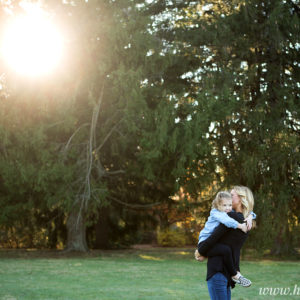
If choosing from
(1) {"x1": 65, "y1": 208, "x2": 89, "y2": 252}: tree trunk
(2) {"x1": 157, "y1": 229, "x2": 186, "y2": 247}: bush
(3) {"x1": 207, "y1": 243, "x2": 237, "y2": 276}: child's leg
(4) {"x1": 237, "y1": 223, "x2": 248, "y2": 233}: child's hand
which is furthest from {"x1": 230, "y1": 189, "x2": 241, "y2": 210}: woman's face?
(2) {"x1": 157, "y1": 229, "x2": 186, "y2": 247}: bush

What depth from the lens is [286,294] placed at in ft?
30.9

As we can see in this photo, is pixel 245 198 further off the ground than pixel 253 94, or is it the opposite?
pixel 253 94

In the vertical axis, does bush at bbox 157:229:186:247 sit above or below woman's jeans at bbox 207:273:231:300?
below

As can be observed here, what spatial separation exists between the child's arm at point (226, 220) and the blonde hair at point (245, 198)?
0.60ft

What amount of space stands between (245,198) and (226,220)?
0.30 meters

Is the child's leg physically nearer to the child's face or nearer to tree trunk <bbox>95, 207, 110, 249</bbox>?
the child's face

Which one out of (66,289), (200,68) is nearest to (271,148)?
(200,68)

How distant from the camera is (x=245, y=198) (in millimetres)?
3902

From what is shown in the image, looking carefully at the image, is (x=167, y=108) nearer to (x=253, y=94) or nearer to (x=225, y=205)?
(x=253, y=94)

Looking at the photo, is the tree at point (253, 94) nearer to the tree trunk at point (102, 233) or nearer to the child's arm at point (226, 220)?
the tree trunk at point (102, 233)

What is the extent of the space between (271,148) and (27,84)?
8.31 meters

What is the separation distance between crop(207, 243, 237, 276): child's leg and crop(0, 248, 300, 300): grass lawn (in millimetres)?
5142

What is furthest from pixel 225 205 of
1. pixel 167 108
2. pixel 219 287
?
pixel 167 108

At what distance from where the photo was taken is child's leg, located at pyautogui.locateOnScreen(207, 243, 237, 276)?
12.4 ft
